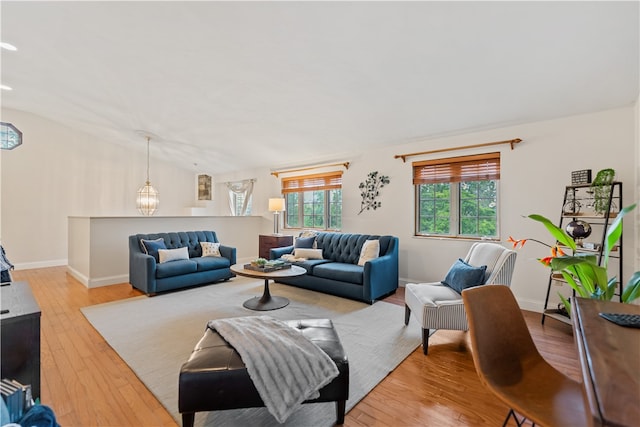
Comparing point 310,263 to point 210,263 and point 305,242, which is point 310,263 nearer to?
point 305,242

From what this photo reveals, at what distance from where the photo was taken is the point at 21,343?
1.41m

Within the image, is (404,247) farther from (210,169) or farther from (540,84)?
(210,169)

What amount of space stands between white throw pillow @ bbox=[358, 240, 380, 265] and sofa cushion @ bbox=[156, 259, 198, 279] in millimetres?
2543

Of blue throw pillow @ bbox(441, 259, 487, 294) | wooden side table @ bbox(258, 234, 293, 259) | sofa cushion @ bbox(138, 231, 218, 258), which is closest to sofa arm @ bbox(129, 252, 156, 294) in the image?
sofa cushion @ bbox(138, 231, 218, 258)

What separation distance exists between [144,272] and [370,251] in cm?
320

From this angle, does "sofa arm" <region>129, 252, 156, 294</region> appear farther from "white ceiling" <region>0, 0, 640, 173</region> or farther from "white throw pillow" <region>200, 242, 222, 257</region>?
"white ceiling" <region>0, 0, 640, 173</region>

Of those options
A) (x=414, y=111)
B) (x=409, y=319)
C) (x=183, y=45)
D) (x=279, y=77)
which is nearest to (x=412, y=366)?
(x=409, y=319)

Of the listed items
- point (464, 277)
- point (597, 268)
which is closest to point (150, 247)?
point (464, 277)

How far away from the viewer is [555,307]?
11.2ft

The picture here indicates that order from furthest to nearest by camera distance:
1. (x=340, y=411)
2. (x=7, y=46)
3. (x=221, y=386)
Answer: (x=7, y=46) < (x=340, y=411) < (x=221, y=386)

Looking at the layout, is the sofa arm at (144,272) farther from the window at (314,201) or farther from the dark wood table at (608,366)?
the dark wood table at (608,366)

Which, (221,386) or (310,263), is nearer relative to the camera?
(221,386)

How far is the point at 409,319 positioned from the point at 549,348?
1.21 m

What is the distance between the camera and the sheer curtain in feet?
24.5
